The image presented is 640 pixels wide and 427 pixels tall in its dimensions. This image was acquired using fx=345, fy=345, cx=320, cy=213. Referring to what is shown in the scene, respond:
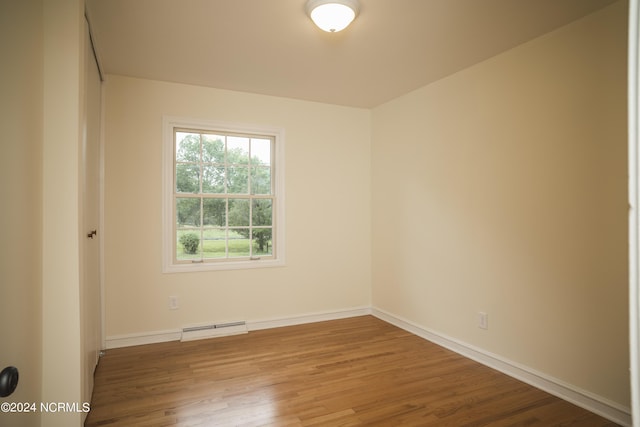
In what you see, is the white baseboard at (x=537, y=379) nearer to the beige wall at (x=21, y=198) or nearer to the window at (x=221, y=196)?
the window at (x=221, y=196)

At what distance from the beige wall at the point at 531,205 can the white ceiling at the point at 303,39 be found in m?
0.29

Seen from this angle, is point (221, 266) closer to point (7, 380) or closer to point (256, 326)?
point (256, 326)

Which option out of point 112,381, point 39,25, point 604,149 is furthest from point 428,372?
point 39,25

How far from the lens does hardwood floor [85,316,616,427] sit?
2184mm

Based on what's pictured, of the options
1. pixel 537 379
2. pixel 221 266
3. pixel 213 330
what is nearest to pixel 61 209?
pixel 221 266

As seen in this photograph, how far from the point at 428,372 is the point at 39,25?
335 centimetres

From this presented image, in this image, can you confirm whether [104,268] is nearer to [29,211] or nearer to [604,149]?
[29,211]

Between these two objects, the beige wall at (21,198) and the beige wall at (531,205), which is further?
the beige wall at (531,205)

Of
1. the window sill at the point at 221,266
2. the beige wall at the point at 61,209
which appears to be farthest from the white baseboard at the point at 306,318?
the beige wall at the point at 61,209

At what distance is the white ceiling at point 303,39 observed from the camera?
226 centimetres

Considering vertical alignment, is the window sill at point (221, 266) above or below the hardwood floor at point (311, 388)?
above

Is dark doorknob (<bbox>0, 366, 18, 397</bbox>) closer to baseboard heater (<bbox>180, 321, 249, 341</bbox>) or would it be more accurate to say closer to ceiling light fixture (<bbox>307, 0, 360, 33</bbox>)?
ceiling light fixture (<bbox>307, 0, 360, 33</bbox>)

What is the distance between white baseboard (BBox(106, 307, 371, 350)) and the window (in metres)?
0.65

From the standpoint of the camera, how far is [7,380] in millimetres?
847
